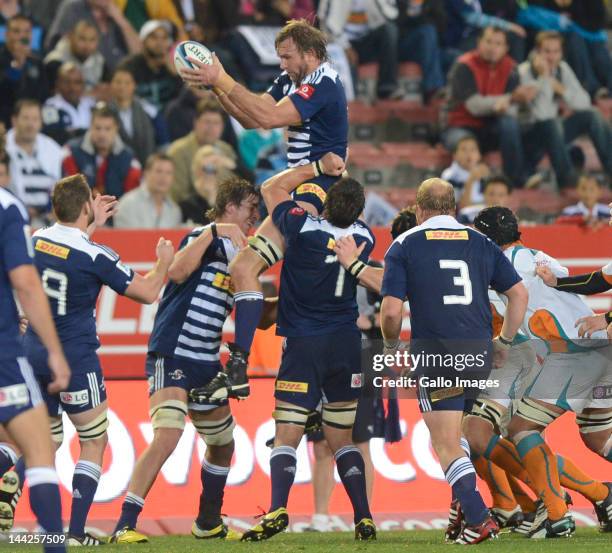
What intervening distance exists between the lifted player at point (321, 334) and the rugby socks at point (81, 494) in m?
0.91

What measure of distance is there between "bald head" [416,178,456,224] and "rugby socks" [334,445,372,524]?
1686 millimetres

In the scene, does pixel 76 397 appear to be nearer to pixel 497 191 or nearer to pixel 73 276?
pixel 73 276

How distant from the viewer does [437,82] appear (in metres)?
17.5

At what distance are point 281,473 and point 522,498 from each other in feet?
6.57

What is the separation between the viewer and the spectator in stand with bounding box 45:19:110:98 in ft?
50.3

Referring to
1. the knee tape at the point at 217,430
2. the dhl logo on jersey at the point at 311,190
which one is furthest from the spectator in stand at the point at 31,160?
the dhl logo on jersey at the point at 311,190

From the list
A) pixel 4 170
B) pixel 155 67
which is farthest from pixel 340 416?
pixel 155 67

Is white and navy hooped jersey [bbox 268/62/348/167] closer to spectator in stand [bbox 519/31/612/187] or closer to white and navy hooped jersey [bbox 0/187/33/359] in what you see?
white and navy hooped jersey [bbox 0/187/33/359]

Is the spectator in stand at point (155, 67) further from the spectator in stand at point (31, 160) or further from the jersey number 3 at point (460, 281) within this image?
the jersey number 3 at point (460, 281)

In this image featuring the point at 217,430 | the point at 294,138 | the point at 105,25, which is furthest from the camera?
the point at 105,25

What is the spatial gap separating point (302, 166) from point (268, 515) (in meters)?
2.35

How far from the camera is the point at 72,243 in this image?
8516 millimetres

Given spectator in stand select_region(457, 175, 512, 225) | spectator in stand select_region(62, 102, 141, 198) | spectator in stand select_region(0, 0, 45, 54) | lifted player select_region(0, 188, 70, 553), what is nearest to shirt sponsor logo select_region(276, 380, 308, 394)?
lifted player select_region(0, 188, 70, 553)

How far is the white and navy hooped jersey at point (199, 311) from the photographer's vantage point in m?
9.38
